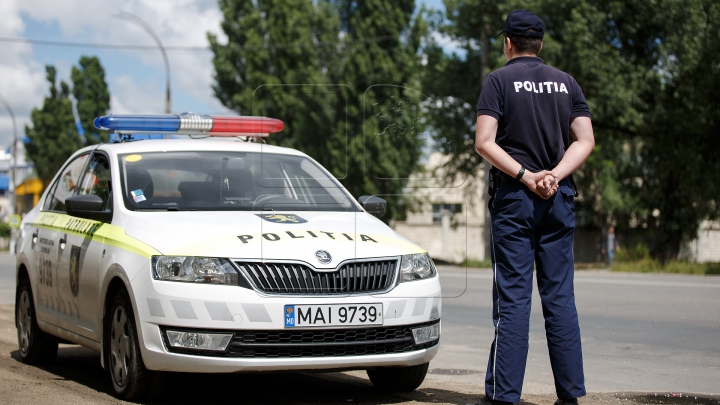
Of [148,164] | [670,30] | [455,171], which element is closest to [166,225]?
[148,164]

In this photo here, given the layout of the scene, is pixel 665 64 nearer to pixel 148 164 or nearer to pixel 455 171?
pixel 455 171

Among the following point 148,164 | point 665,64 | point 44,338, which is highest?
point 665,64

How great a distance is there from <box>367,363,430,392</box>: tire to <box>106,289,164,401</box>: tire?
1.41 m

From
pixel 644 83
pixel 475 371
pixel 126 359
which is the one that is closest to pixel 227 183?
pixel 126 359

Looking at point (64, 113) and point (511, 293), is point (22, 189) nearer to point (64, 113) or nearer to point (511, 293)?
point (64, 113)

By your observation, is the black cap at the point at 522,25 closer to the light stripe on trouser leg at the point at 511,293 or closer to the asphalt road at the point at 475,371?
the light stripe on trouser leg at the point at 511,293

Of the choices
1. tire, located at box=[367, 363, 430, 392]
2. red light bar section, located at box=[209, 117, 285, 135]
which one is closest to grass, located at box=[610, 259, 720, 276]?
red light bar section, located at box=[209, 117, 285, 135]

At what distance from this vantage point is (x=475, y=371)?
7184 mm

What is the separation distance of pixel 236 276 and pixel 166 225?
0.71 metres

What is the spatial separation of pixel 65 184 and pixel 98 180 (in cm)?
97

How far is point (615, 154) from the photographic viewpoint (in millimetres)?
37781

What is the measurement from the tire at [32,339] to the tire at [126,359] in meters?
1.81

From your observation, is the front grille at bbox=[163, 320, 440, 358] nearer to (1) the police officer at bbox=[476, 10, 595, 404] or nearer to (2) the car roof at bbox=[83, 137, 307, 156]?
(1) the police officer at bbox=[476, 10, 595, 404]

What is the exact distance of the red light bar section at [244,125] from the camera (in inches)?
284
